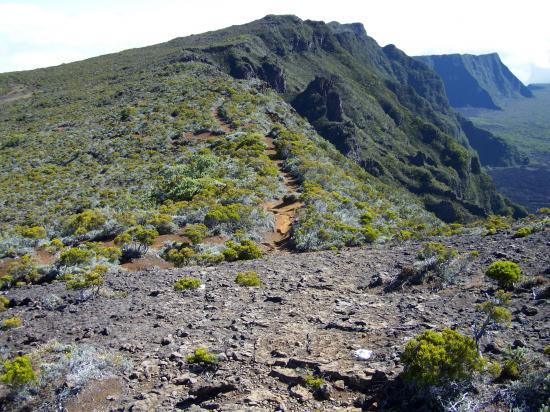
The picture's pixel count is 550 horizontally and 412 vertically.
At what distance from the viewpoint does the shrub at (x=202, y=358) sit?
8133 mm

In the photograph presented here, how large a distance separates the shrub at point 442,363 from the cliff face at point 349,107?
8368 cm

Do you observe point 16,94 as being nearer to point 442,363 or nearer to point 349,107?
point 349,107

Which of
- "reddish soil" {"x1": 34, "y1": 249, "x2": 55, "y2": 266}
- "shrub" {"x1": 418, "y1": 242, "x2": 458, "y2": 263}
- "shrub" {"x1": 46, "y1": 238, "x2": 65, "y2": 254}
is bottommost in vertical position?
"reddish soil" {"x1": 34, "y1": 249, "x2": 55, "y2": 266}

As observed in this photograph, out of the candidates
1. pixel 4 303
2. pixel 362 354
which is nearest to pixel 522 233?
pixel 362 354

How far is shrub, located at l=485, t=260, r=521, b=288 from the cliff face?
3196 inches

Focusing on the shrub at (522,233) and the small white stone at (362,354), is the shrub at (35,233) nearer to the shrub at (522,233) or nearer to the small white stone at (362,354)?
the small white stone at (362,354)

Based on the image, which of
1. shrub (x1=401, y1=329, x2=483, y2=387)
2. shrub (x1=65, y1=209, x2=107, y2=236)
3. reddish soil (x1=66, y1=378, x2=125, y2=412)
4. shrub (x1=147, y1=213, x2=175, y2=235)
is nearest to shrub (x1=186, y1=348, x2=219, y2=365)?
reddish soil (x1=66, y1=378, x2=125, y2=412)

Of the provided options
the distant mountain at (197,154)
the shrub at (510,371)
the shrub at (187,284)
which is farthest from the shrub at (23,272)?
the shrub at (510,371)

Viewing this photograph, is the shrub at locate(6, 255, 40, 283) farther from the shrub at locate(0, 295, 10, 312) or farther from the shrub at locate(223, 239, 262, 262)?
the shrub at locate(223, 239, 262, 262)

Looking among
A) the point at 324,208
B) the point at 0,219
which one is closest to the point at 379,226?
the point at 324,208

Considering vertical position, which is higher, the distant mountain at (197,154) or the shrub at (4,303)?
the distant mountain at (197,154)

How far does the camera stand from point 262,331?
923cm

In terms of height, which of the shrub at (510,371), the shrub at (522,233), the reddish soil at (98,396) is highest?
the shrub at (522,233)

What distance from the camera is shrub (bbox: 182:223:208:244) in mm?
18152
